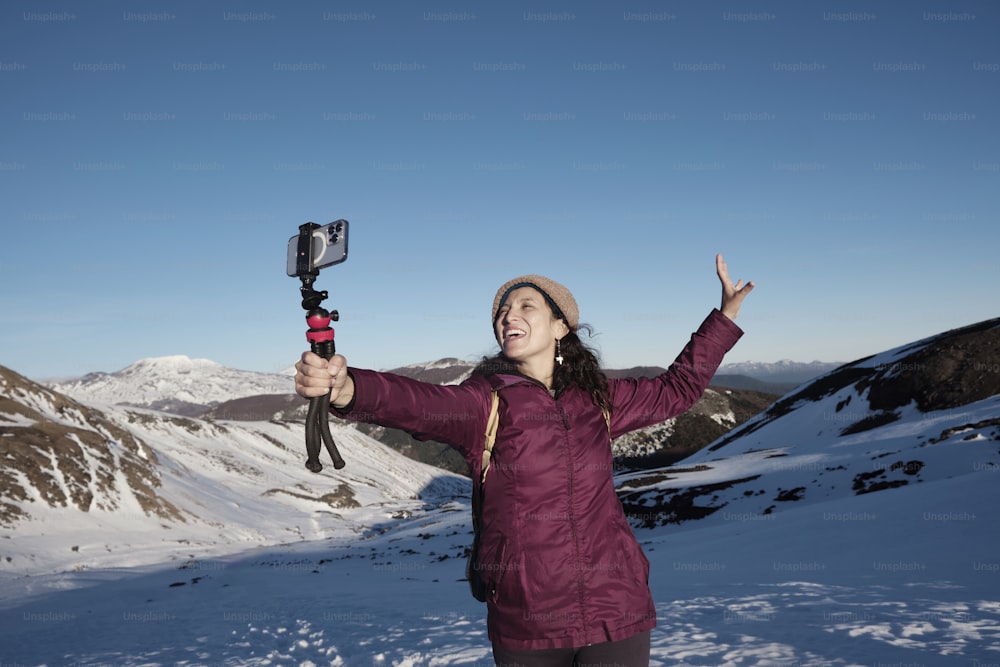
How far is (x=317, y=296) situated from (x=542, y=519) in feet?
4.89

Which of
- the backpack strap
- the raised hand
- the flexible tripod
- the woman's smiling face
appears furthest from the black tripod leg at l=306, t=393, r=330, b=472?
the raised hand

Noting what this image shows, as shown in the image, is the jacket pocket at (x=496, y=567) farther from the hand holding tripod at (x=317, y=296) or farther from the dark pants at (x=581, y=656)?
the hand holding tripod at (x=317, y=296)

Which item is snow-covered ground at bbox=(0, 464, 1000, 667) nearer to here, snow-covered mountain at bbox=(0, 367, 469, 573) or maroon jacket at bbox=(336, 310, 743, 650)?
maroon jacket at bbox=(336, 310, 743, 650)

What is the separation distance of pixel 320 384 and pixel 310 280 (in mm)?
536

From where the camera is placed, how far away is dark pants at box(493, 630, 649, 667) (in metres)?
2.75

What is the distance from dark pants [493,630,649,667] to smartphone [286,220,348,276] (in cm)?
200

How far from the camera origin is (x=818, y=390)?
63.3 metres

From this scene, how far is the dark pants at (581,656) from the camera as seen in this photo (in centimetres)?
275

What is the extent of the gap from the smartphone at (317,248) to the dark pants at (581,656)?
2004mm

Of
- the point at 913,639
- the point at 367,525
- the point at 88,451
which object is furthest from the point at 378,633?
the point at 367,525

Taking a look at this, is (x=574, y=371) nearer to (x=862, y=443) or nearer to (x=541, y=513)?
(x=541, y=513)

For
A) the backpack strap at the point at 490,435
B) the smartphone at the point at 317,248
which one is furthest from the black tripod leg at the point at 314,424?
the backpack strap at the point at 490,435

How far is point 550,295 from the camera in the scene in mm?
3422

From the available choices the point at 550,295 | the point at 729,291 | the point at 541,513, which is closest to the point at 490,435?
the point at 541,513
